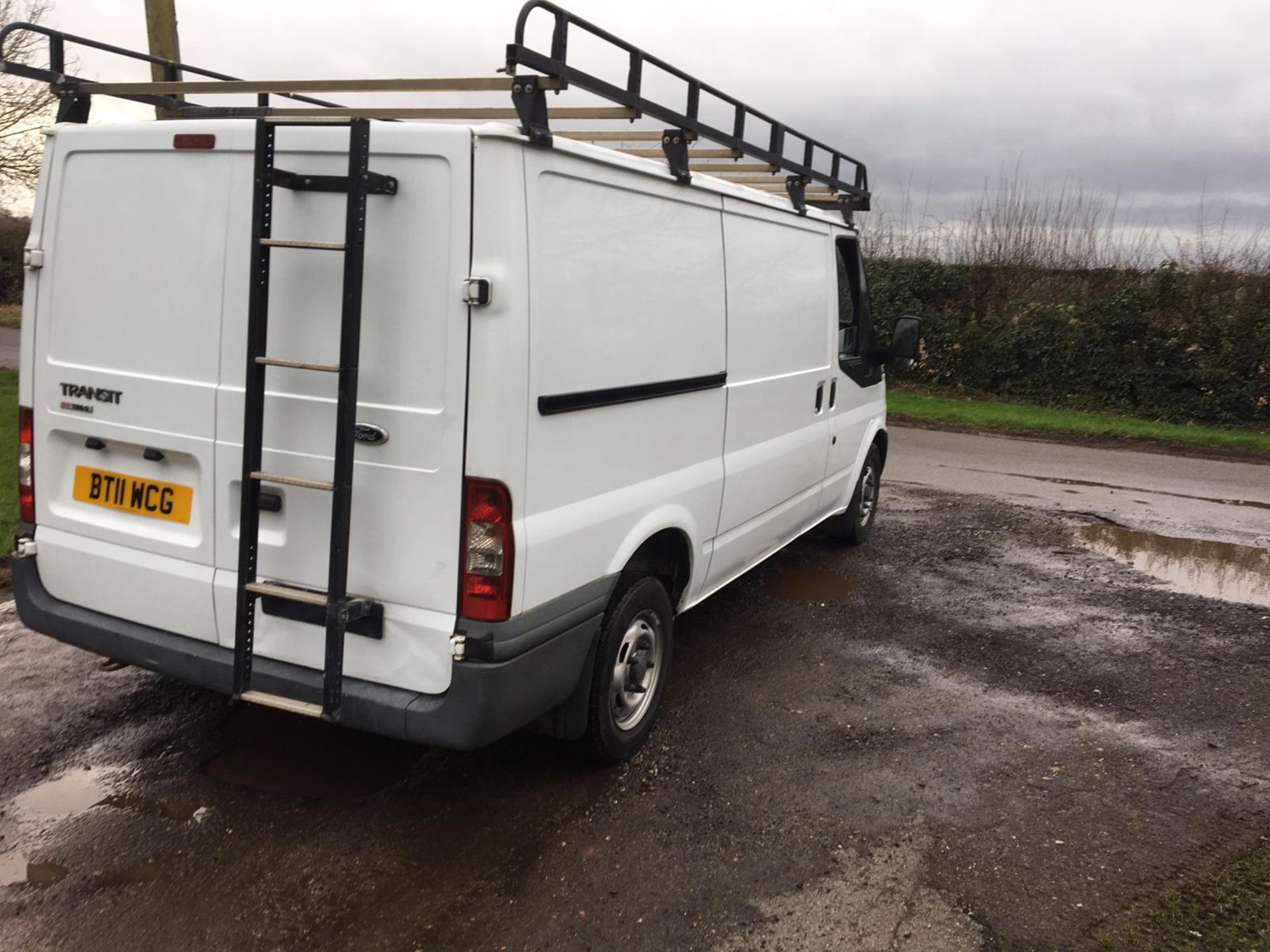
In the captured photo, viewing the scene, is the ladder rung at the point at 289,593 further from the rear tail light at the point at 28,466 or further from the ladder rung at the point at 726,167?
the ladder rung at the point at 726,167

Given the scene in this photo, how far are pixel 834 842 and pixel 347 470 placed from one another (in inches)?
80.0

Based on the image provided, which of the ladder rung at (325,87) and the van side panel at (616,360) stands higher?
the ladder rung at (325,87)

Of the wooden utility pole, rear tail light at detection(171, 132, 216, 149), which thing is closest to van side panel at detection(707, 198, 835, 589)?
rear tail light at detection(171, 132, 216, 149)

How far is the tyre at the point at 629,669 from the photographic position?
3.72m

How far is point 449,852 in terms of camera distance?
3316 millimetres

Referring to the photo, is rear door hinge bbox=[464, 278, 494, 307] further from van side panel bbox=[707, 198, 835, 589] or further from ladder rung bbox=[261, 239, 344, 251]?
van side panel bbox=[707, 198, 835, 589]

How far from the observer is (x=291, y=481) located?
296cm

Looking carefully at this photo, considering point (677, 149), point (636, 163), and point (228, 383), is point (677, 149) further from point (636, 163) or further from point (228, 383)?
point (228, 383)

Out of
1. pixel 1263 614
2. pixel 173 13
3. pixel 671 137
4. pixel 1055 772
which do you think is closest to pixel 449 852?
pixel 1055 772

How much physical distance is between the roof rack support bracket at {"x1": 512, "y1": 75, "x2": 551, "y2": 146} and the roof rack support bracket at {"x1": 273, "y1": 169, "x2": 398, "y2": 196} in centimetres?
41

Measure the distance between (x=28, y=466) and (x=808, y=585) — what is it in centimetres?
439

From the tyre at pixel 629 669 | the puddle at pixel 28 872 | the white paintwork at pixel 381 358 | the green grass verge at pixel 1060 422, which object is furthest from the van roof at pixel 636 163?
the green grass verge at pixel 1060 422

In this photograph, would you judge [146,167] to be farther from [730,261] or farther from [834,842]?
[834,842]

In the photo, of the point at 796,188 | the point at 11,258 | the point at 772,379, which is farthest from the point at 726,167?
the point at 11,258
